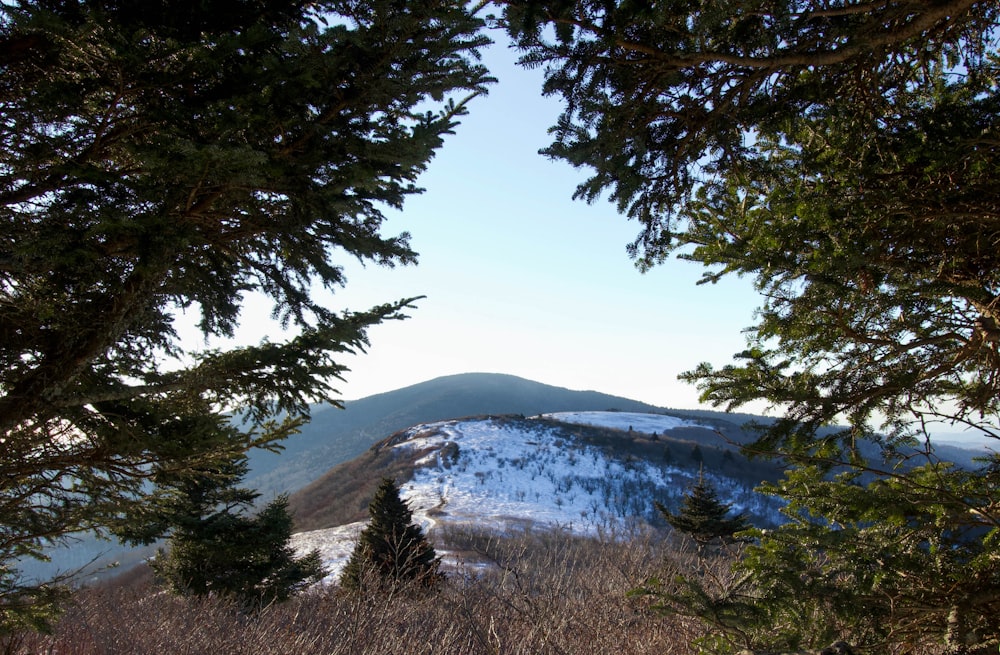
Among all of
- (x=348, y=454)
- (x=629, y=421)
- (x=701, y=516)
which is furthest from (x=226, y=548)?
(x=348, y=454)

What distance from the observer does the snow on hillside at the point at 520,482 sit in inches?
1956

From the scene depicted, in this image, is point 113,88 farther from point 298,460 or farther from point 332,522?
point 298,460

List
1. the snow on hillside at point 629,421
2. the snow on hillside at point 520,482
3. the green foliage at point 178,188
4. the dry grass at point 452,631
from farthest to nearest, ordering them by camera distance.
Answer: the snow on hillside at point 629,421 → the snow on hillside at point 520,482 → the dry grass at point 452,631 → the green foliage at point 178,188

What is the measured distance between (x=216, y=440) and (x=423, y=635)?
3.63m

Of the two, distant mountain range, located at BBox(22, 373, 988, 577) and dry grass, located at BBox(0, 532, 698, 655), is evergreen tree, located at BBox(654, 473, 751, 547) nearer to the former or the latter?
dry grass, located at BBox(0, 532, 698, 655)

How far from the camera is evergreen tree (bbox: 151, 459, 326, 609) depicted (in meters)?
12.7

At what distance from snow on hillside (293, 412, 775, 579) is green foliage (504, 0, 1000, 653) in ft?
126

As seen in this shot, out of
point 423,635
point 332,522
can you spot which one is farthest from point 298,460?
point 423,635

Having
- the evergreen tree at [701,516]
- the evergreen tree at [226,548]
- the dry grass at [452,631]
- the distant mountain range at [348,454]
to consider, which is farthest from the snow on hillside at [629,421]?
the dry grass at [452,631]

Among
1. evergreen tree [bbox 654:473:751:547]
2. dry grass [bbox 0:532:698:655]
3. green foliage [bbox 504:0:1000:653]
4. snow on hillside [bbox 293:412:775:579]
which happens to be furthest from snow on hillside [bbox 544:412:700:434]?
green foliage [bbox 504:0:1000:653]

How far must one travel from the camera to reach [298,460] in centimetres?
17000

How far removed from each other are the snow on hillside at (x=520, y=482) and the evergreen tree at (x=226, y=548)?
2475cm

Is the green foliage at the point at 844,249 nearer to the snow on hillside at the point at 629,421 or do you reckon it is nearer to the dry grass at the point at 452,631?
the dry grass at the point at 452,631

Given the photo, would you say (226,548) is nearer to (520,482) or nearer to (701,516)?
(701,516)
